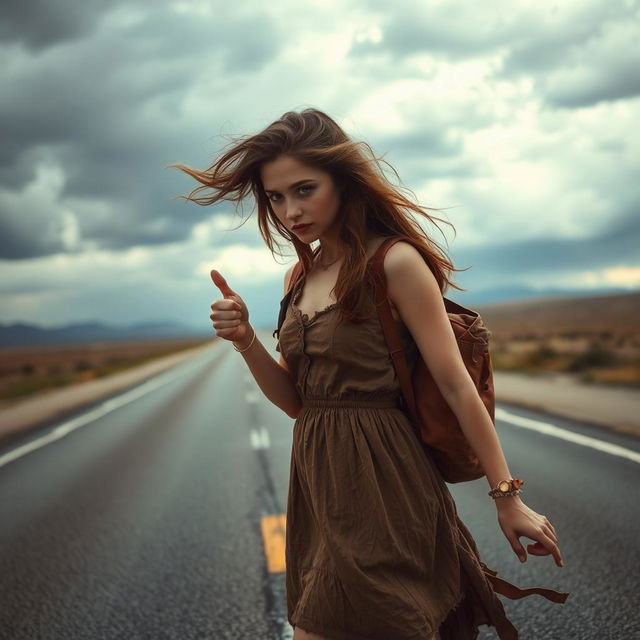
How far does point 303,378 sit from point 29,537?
13.6 ft

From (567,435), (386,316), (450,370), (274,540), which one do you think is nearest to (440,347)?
(450,370)

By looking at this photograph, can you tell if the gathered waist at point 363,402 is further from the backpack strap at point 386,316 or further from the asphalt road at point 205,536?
the asphalt road at point 205,536

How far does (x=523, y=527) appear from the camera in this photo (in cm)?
192

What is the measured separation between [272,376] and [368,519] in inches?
23.5

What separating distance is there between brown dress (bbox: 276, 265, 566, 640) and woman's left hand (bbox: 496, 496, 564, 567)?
0.14 metres

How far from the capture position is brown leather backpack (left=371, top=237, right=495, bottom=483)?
1.96m

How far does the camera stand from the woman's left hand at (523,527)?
189 cm

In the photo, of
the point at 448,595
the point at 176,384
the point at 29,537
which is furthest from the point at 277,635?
the point at 176,384

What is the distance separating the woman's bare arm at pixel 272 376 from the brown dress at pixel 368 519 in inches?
6.5

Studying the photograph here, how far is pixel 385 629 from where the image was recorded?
184 cm

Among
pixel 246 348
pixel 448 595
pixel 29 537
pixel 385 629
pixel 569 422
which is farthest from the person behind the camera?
pixel 569 422

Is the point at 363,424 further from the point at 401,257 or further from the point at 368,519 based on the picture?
the point at 401,257

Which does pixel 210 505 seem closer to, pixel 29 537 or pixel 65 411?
pixel 29 537

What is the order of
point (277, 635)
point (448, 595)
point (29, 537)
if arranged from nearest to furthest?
point (448, 595) < point (277, 635) < point (29, 537)
